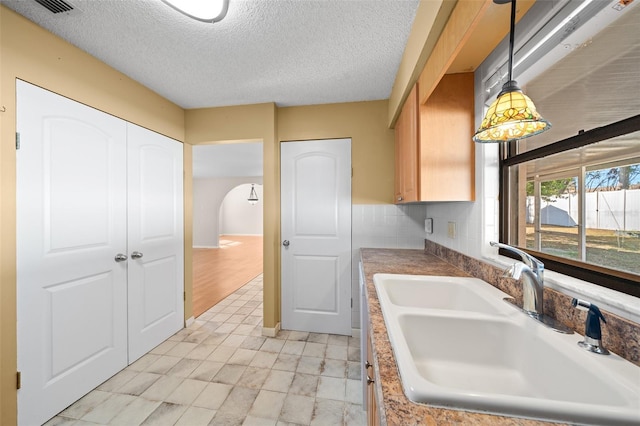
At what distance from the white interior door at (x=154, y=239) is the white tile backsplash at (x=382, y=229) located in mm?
1843

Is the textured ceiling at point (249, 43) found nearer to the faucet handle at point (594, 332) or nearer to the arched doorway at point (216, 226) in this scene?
the faucet handle at point (594, 332)

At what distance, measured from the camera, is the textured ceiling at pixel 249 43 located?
1.34 meters

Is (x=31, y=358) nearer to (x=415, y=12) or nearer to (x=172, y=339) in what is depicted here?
(x=172, y=339)

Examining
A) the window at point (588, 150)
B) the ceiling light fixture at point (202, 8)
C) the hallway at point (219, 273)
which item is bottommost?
the hallway at point (219, 273)

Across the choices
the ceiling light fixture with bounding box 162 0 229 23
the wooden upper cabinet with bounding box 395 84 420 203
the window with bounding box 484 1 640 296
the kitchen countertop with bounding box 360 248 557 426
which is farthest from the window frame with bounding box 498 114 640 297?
the ceiling light fixture with bounding box 162 0 229 23

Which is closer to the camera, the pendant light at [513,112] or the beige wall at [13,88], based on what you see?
the pendant light at [513,112]

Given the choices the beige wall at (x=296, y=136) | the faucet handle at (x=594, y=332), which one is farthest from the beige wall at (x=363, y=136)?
the faucet handle at (x=594, y=332)

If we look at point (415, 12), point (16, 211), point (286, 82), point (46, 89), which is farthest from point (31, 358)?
point (415, 12)

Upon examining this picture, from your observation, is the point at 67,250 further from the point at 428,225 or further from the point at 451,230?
the point at 428,225

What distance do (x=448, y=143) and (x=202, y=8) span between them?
154 cm

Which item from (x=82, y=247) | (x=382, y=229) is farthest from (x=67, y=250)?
(x=382, y=229)

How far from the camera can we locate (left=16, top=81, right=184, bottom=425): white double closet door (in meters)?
1.39

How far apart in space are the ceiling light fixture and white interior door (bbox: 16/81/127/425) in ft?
3.45

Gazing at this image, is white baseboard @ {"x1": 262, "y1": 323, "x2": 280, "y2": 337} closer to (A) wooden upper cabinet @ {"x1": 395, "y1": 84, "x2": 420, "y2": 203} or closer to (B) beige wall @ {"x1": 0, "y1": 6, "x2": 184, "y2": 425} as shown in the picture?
(B) beige wall @ {"x1": 0, "y1": 6, "x2": 184, "y2": 425}
